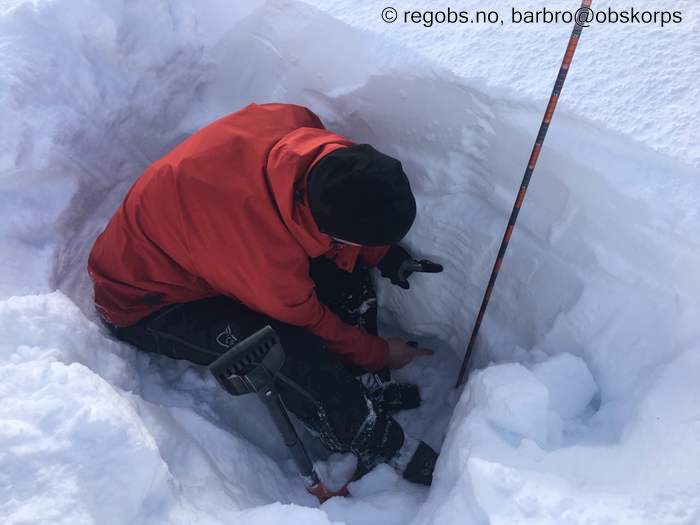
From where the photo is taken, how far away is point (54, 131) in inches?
102

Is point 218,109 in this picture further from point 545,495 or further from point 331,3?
point 545,495

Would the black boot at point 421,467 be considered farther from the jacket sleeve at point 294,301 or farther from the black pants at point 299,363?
the jacket sleeve at point 294,301

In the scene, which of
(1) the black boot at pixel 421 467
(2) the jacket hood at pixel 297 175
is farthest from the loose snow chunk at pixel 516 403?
(2) the jacket hood at pixel 297 175

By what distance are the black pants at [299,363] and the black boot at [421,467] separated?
0.09m

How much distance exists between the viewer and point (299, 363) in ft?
7.69

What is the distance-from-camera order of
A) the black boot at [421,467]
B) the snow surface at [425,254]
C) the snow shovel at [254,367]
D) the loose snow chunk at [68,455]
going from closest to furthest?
the loose snow chunk at [68,455], the snow surface at [425,254], the snow shovel at [254,367], the black boot at [421,467]

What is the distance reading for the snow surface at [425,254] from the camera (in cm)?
165

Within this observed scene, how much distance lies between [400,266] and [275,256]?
0.80 meters

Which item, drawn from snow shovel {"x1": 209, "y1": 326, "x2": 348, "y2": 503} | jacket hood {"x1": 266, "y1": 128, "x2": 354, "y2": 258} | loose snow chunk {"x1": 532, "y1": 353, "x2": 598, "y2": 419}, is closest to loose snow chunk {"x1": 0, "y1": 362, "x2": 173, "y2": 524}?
snow shovel {"x1": 209, "y1": 326, "x2": 348, "y2": 503}

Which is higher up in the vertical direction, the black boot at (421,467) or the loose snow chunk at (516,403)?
the loose snow chunk at (516,403)

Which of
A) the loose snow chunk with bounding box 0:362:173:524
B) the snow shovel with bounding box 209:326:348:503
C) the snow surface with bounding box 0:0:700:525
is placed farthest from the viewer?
the snow shovel with bounding box 209:326:348:503

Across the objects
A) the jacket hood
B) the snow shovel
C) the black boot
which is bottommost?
the black boot

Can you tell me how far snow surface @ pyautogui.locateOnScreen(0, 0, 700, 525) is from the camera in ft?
5.43

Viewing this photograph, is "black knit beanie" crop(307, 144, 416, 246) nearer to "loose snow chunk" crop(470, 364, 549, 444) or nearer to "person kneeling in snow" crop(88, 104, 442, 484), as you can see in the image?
"person kneeling in snow" crop(88, 104, 442, 484)
